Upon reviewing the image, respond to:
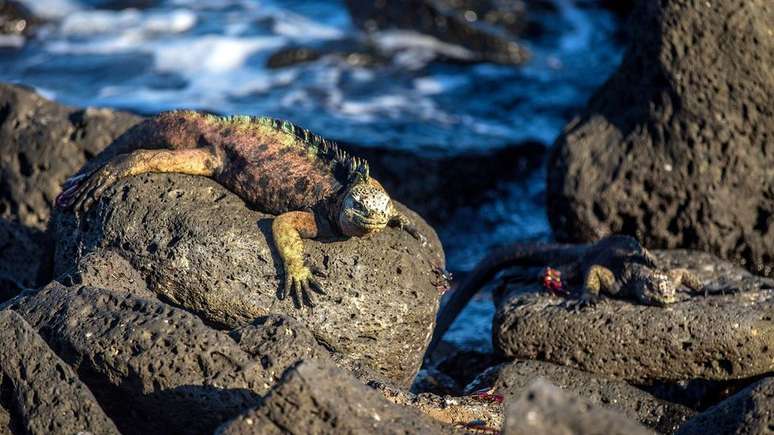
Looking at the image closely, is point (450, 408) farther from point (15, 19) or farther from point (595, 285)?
point (15, 19)

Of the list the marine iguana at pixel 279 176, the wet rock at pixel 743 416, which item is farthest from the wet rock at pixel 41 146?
the wet rock at pixel 743 416

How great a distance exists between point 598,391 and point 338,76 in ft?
28.4

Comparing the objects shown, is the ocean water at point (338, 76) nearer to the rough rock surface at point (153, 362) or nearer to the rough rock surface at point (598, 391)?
the rough rock surface at point (598, 391)

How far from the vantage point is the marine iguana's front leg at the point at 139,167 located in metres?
5.79

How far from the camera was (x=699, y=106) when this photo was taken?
7.65m

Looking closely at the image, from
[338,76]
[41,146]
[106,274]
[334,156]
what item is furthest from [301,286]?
[338,76]

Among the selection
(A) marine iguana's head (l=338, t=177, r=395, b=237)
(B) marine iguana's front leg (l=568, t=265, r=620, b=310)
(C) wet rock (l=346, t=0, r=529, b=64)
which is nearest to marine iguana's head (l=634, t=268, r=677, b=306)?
(B) marine iguana's front leg (l=568, t=265, r=620, b=310)

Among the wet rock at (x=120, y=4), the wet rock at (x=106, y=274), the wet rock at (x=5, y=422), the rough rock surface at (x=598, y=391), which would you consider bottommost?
the rough rock surface at (x=598, y=391)

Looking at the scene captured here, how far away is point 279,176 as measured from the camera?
5.79 m

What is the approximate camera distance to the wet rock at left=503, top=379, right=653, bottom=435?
3.29m

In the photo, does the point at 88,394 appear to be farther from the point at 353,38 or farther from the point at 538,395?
the point at 353,38

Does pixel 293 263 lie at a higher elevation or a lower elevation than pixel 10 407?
higher

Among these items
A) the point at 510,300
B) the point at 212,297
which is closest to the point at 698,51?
the point at 510,300

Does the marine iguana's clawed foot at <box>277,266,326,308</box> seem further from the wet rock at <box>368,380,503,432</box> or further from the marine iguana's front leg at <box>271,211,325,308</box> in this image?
the wet rock at <box>368,380,503,432</box>
